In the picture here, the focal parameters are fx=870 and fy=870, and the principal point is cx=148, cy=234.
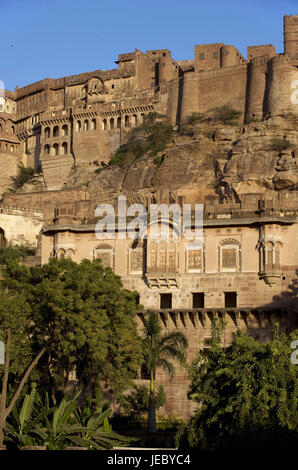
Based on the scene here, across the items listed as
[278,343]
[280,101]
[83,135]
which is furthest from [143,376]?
[83,135]

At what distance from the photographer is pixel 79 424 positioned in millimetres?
39031

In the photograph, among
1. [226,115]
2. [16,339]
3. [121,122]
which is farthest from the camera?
[121,122]

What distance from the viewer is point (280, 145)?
255 ft

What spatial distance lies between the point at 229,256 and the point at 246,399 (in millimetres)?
18161

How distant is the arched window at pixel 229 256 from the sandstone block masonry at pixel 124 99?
3424 cm

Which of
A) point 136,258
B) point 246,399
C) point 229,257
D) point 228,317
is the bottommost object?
point 246,399

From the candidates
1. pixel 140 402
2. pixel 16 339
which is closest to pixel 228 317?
pixel 140 402

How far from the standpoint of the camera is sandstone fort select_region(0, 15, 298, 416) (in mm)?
53062

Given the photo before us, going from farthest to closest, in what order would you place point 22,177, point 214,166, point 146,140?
point 22,177
point 146,140
point 214,166

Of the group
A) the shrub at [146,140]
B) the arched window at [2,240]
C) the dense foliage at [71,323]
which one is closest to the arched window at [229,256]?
the dense foliage at [71,323]

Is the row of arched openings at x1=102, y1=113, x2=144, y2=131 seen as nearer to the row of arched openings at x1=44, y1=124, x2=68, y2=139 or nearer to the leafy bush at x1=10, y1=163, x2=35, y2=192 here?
the row of arched openings at x1=44, y1=124, x2=68, y2=139

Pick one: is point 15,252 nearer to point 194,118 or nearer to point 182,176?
point 182,176

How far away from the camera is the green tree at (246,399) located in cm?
3603

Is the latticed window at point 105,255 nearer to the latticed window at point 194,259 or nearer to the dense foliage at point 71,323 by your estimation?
the latticed window at point 194,259
